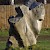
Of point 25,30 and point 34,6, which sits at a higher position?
point 34,6

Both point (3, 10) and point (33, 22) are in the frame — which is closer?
point (33, 22)

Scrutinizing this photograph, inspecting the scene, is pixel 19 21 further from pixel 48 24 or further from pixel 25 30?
pixel 48 24

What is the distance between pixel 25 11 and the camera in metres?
11.4

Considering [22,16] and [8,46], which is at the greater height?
[22,16]

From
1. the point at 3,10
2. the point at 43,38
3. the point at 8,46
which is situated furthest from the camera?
the point at 3,10

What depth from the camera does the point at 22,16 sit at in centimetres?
1135

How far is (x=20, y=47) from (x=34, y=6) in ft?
4.62

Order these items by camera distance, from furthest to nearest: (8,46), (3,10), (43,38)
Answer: (3,10), (43,38), (8,46)

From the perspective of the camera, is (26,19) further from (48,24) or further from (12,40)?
(48,24)

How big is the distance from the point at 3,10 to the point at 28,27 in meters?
13.7

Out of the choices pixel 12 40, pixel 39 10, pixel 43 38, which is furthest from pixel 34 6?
pixel 43 38

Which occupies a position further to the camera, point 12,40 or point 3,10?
point 3,10

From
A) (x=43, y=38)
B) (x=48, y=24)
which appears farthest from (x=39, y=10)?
(x=48, y=24)

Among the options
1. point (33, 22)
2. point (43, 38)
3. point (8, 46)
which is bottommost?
point (43, 38)
